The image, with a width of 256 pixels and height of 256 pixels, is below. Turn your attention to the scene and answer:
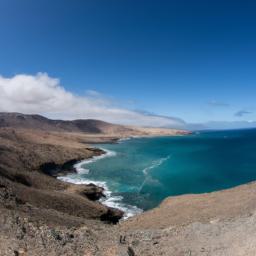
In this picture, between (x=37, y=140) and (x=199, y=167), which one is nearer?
(x=199, y=167)

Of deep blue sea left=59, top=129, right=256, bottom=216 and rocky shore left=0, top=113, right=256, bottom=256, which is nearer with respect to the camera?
rocky shore left=0, top=113, right=256, bottom=256

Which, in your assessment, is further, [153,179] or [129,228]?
[153,179]

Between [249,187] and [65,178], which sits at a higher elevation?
[249,187]

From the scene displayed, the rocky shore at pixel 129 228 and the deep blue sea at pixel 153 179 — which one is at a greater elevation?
the rocky shore at pixel 129 228

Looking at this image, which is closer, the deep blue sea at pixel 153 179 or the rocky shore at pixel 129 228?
the rocky shore at pixel 129 228

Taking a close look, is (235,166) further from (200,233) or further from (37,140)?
(37,140)

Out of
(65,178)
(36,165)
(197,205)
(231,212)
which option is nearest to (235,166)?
(65,178)

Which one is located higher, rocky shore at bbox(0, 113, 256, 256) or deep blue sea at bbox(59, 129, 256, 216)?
rocky shore at bbox(0, 113, 256, 256)

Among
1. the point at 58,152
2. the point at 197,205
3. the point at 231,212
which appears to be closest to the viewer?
the point at 231,212

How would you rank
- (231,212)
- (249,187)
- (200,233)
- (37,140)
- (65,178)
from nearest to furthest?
(200,233), (231,212), (249,187), (65,178), (37,140)

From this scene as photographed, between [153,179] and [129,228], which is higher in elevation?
[129,228]
